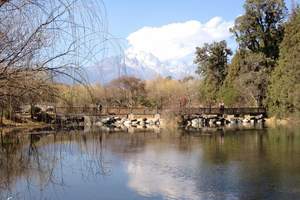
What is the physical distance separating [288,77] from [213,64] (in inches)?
420

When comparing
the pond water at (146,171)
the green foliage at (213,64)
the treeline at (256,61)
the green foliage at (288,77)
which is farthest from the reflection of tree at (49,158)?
the green foliage at (213,64)

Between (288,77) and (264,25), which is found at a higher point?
(264,25)

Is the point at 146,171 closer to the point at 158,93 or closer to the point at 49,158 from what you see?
the point at 49,158

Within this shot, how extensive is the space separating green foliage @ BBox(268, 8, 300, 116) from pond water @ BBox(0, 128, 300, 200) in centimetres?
1110

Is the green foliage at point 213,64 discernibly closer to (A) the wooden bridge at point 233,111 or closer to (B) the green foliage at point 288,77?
(A) the wooden bridge at point 233,111

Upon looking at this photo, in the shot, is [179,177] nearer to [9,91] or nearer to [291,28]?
[9,91]

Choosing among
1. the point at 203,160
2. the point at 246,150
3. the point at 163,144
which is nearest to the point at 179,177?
the point at 203,160

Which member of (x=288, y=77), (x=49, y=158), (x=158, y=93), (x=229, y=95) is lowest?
(x=49, y=158)

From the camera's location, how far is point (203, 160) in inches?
585

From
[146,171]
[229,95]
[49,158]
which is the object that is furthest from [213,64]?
[49,158]

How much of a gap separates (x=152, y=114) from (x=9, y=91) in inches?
1274

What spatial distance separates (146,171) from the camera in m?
12.8

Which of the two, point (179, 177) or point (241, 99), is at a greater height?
point (241, 99)

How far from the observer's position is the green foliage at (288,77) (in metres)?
29.0
